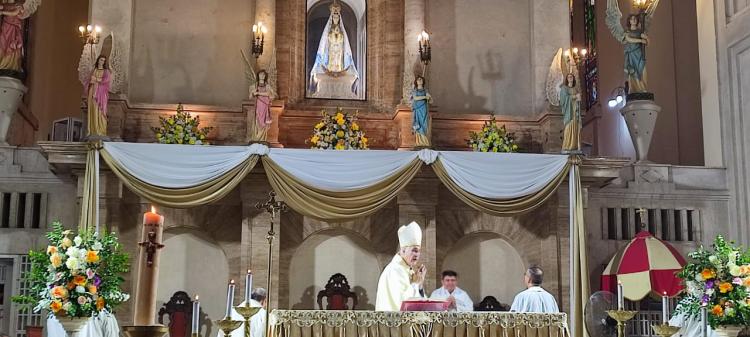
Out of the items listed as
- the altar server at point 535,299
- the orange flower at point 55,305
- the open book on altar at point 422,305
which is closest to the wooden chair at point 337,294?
the altar server at point 535,299

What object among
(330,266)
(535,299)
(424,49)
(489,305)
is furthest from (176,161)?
(535,299)

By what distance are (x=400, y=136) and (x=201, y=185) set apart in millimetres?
3784

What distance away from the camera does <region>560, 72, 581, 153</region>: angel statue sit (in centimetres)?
1602

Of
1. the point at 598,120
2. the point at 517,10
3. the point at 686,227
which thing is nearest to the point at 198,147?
the point at 517,10

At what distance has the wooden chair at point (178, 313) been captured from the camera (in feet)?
52.7

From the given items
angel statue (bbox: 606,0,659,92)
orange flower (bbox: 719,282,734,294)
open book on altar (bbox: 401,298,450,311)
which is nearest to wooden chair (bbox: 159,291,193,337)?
open book on altar (bbox: 401,298,450,311)

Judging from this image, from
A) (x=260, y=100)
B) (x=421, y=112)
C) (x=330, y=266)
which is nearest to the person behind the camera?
(x=260, y=100)

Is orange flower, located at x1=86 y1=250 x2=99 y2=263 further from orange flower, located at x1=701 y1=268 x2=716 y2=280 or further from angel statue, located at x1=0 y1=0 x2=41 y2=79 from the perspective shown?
angel statue, located at x1=0 y1=0 x2=41 y2=79

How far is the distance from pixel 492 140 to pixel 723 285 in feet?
21.5

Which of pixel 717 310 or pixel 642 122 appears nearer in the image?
pixel 717 310

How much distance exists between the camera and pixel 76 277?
983cm

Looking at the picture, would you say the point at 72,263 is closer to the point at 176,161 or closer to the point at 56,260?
the point at 56,260

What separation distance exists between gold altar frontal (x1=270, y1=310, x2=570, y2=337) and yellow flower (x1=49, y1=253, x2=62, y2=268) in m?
2.16

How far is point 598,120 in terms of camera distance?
80.3ft
